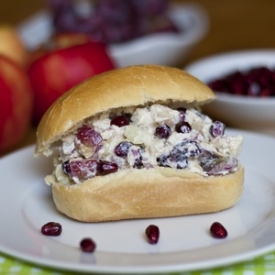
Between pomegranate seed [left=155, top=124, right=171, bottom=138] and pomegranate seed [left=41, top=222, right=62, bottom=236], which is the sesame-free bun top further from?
pomegranate seed [left=41, top=222, right=62, bottom=236]

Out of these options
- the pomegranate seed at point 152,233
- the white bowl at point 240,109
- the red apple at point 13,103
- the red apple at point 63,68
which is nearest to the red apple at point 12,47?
the red apple at point 63,68

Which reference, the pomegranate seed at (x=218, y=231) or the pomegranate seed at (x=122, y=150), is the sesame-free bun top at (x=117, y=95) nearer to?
the pomegranate seed at (x=122, y=150)

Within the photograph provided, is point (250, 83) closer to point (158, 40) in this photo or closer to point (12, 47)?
point (158, 40)

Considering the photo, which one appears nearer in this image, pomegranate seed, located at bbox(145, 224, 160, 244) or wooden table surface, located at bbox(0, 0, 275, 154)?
pomegranate seed, located at bbox(145, 224, 160, 244)

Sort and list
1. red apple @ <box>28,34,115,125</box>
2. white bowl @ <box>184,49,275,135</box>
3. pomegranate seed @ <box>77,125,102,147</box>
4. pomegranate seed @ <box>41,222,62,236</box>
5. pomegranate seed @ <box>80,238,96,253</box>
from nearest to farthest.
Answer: pomegranate seed @ <box>80,238,96,253</box>, pomegranate seed @ <box>41,222,62,236</box>, pomegranate seed @ <box>77,125,102,147</box>, white bowl @ <box>184,49,275,135</box>, red apple @ <box>28,34,115,125</box>

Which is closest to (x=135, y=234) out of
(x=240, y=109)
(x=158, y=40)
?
(x=240, y=109)

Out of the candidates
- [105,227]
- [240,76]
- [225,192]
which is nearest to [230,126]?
[240,76]

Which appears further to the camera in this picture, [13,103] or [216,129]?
[13,103]

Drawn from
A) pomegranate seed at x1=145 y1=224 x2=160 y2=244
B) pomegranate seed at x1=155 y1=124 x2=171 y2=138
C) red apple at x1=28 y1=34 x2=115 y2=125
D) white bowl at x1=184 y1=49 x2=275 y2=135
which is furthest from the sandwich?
red apple at x1=28 y1=34 x2=115 y2=125
